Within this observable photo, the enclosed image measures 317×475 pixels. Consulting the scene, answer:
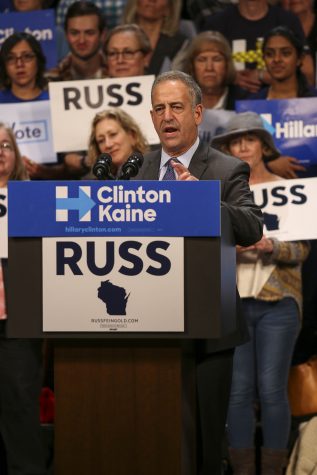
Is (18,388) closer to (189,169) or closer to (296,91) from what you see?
(189,169)

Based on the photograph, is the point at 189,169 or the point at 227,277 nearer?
the point at 227,277

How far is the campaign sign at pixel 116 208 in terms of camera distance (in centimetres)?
294

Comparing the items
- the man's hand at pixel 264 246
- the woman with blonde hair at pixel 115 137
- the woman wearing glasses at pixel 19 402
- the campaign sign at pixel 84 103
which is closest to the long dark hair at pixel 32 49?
the campaign sign at pixel 84 103

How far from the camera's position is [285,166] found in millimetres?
5289

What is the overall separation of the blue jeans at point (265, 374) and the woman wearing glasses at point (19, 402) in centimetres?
94

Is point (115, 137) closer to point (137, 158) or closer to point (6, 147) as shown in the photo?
point (6, 147)

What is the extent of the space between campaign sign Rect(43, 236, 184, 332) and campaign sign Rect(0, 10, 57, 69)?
9.99 feet

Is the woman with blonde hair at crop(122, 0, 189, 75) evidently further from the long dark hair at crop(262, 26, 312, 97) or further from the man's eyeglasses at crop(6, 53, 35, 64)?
the man's eyeglasses at crop(6, 53, 35, 64)

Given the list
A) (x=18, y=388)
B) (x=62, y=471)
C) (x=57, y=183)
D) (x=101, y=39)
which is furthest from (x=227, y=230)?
(x=101, y=39)

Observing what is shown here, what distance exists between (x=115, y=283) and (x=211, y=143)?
7.45 feet

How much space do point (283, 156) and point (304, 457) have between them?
1.61 meters

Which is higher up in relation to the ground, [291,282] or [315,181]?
[315,181]

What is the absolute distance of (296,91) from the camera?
5496 mm

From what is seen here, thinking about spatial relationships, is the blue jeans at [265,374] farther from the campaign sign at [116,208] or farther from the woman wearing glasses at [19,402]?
the campaign sign at [116,208]
